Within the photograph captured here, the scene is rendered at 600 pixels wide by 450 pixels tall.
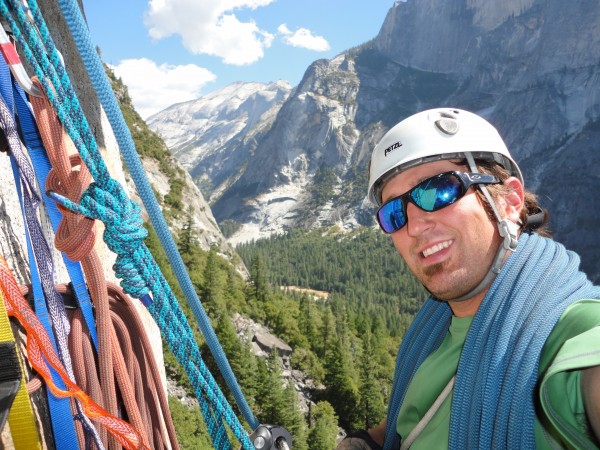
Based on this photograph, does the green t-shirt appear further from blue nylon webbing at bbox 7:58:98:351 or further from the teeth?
blue nylon webbing at bbox 7:58:98:351

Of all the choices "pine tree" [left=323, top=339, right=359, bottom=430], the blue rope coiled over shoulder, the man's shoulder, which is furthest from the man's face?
"pine tree" [left=323, top=339, right=359, bottom=430]

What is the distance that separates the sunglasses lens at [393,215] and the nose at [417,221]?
0.05 meters

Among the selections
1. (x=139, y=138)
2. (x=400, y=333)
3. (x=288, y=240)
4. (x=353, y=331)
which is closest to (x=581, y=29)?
(x=288, y=240)

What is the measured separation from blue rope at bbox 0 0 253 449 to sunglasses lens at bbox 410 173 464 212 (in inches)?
53.0

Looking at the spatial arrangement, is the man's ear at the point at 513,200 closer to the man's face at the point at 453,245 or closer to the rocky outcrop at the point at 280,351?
the man's face at the point at 453,245

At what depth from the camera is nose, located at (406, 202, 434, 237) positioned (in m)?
2.22

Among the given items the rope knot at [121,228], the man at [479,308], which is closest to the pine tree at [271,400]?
the man at [479,308]

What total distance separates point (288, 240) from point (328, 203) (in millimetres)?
31020

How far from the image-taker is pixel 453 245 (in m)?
2.15

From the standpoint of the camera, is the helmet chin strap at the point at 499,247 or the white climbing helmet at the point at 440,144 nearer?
the helmet chin strap at the point at 499,247

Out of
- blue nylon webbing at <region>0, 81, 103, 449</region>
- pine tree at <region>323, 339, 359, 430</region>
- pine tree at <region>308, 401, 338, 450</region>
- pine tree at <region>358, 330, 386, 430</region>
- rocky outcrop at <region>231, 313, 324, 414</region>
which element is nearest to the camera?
blue nylon webbing at <region>0, 81, 103, 449</region>

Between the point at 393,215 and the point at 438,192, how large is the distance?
1.00 ft

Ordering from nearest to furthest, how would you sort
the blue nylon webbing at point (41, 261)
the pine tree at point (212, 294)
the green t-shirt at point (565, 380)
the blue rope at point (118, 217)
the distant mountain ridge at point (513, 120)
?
the green t-shirt at point (565, 380) → the blue rope at point (118, 217) → the blue nylon webbing at point (41, 261) → the pine tree at point (212, 294) → the distant mountain ridge at point (513, 120)

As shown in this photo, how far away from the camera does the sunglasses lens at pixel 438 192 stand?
220 centimetres
